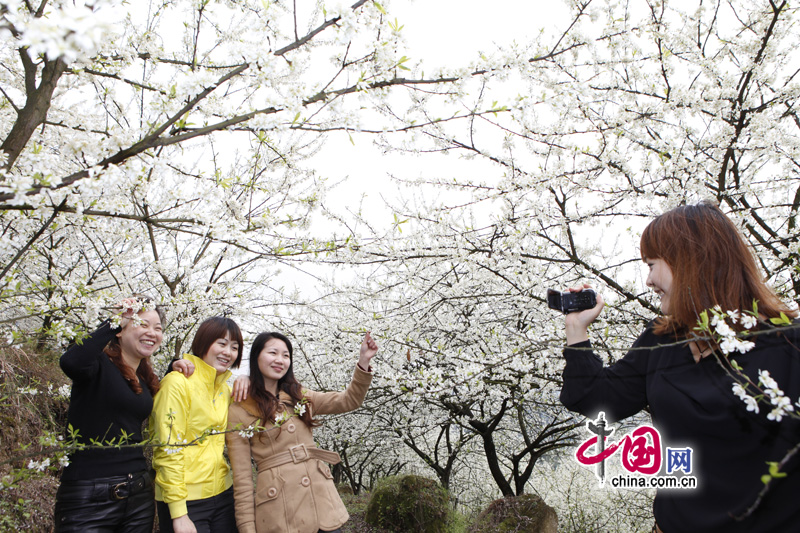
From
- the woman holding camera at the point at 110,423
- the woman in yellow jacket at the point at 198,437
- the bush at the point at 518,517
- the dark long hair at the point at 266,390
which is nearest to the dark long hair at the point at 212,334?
the woman in yellow jacket at the point at 198,437

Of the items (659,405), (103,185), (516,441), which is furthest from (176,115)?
(516,441)

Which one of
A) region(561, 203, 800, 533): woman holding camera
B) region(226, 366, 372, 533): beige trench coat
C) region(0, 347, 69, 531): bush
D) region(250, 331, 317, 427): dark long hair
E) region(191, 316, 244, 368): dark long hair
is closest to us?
region(561, 203, 800, 533): woman holding camera

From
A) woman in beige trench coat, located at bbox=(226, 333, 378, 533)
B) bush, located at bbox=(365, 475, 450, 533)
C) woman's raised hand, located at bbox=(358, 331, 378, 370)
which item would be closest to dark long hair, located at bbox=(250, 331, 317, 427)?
woman in beige trench coat, located at bbox=(226, 333, 378, 533)

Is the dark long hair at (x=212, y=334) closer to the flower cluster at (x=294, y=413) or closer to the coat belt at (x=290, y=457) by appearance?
the flower cluster at (x=294, y=413)

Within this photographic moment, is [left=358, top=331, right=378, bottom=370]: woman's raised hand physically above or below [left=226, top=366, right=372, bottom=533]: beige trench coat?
above

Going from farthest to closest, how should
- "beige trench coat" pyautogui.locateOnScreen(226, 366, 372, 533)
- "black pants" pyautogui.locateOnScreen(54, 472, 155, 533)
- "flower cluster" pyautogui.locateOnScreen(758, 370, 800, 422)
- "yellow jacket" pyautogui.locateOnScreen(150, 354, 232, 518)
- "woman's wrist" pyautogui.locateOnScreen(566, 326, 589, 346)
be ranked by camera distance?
1. "beige trench coat" pyautogui.locateOnScreen(226, 366, 372, 533)
2. "yellow jacket" pyautogui.locateOnScreen(150, 354, 232, 518)
3. "black pants" pyautogui.locateOnScreen(54, 472, 155, 533)
4. "woman's wrist" pyautogui.locateOnScreen(566, 326, 589, 346)
5. "flower cluster" pyautogui.locateOnScreen(758, 370, 800, 422)

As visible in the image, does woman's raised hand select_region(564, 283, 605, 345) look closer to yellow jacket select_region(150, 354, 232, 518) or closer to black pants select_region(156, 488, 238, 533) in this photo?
yellow jacket select_region(150, 354, 232, 518)

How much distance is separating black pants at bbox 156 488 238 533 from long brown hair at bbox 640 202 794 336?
1990mm

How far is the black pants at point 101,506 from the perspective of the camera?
5.98ft

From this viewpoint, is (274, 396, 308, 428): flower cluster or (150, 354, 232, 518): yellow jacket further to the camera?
(274, 396, 308, 428): flower cluster

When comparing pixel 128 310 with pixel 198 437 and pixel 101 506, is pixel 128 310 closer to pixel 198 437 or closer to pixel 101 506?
pixel 198 437

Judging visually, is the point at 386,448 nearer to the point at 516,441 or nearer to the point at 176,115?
the point at 516,441

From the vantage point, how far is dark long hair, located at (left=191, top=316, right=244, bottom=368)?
91.0 inches

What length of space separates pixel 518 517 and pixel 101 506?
3.24m
